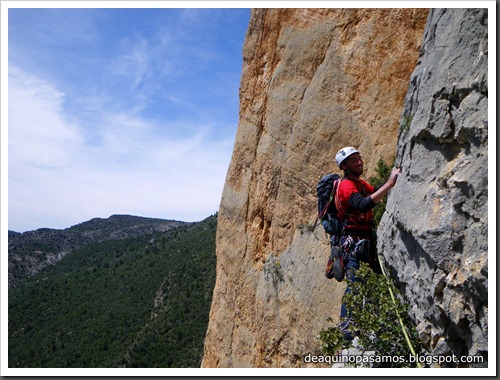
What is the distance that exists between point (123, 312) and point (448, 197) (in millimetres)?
42338

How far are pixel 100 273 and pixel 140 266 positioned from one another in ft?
21.5

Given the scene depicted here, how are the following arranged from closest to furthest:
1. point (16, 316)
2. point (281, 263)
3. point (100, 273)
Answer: point (281, 263) → point (16, 316) → point (100, 273)

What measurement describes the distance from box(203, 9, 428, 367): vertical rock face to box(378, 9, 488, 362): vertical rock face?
3.08 metres

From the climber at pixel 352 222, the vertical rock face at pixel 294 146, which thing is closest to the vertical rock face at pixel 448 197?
the climber at pixel 352 222

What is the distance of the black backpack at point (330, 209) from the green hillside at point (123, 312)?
2591cm

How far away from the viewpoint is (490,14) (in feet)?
12.7

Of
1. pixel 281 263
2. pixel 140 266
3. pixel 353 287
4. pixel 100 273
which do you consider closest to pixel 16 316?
pixel 100 273

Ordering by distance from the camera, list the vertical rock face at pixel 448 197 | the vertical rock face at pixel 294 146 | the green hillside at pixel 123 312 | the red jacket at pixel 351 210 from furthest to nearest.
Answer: the green hillside at pixel 123 312, the vertical rock face at pixel 294 146, the red jacket at pixel 351 210, the vertical rock face at pixel 448 197

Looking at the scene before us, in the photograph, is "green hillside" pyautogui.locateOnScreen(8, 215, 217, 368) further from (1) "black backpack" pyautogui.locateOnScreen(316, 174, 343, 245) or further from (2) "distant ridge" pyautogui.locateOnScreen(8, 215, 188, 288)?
(1) "black backpack" pyautogui.locateOnScreen(316, 174, 343, 245)

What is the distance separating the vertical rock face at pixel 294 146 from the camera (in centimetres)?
796

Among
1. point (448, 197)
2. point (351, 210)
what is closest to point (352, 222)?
point (351, 210)

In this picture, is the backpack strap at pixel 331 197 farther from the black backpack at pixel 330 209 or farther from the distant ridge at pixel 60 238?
the distant ridge at pixel 60 238

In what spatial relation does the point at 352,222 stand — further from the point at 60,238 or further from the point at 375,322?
the point at 60,238

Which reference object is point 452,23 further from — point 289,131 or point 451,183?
point 289,131
